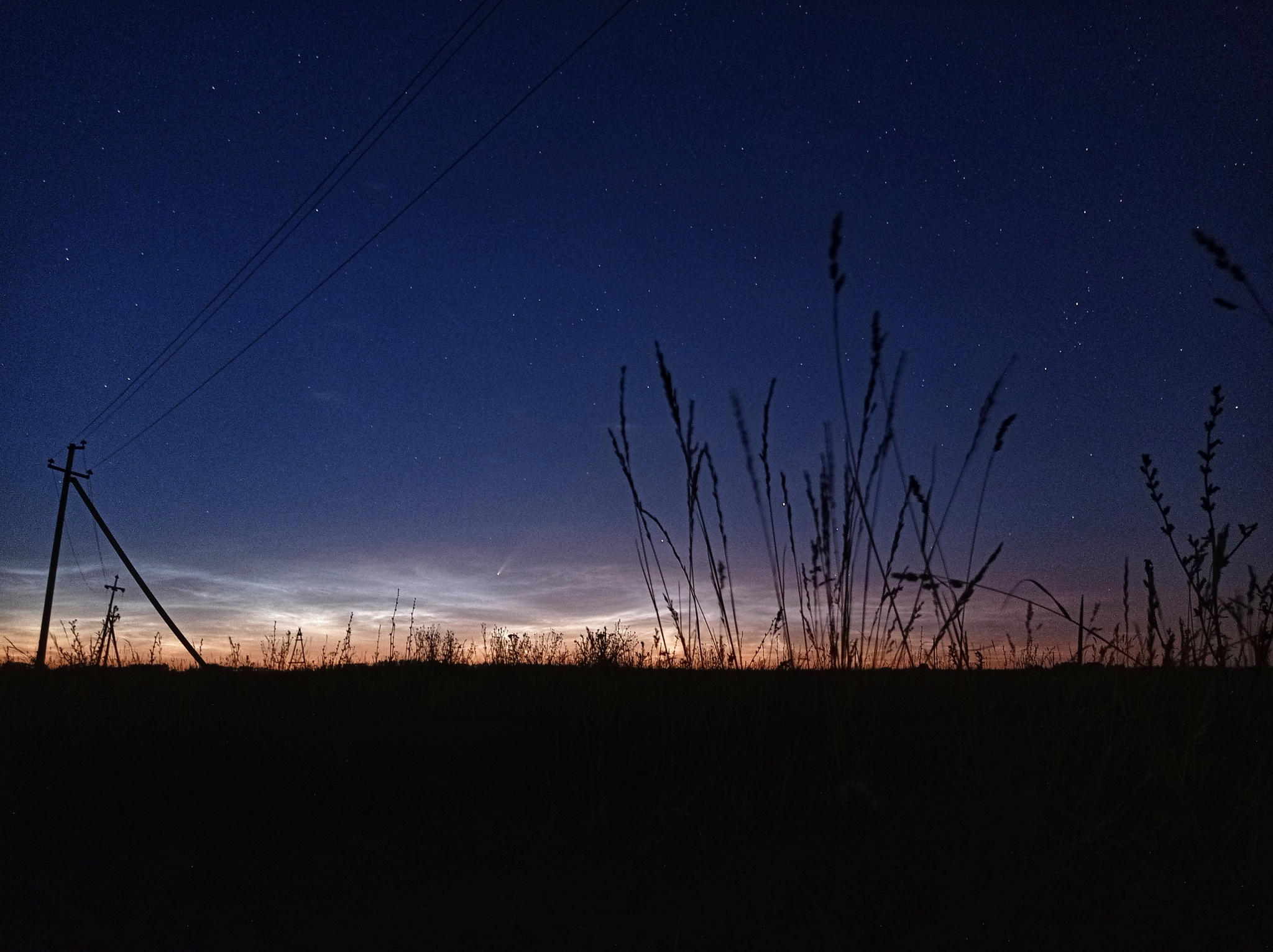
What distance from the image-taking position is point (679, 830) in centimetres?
164

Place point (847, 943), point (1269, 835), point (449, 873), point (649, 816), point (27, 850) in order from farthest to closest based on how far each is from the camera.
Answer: point (27, 850)
point (649, 816)
point (449, 873)
point (1269, 835)
point (847, 943)

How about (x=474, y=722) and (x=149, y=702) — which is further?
(x=149, y=702)

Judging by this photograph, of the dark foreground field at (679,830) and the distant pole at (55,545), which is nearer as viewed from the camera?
the dark foreground field at (679,830)

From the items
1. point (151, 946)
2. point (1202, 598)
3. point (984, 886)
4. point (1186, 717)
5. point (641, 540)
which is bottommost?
point (151, 946)

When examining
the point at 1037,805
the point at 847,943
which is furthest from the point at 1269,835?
the point at 847,943

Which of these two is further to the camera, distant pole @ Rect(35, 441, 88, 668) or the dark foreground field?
distant pole @ Rect(35, 441, 88, 668)

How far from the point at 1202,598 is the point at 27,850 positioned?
10.1 ft

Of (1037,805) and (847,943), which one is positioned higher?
(1037,805)

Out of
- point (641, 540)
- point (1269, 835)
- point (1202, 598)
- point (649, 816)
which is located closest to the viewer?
point (1269, 835)

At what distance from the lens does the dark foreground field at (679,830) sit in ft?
4.04

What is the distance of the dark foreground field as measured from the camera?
123 centimetres

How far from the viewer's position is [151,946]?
1.31m

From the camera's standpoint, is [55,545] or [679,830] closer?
[679,830]

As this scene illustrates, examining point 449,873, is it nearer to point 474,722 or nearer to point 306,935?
point 306,935
